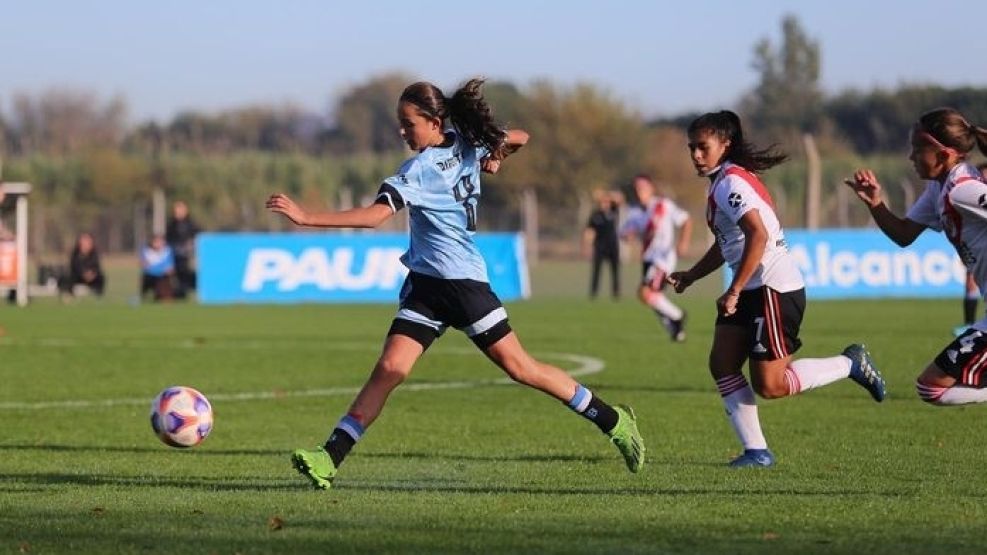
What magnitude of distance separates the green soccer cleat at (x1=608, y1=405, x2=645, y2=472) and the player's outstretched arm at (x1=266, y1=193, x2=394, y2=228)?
1.76m

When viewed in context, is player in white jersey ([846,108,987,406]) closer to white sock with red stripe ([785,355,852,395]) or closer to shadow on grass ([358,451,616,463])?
white sock with red stripe ([785,355,852,395])

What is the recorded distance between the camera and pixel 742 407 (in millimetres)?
9500

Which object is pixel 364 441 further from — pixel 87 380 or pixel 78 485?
pixel 87 380

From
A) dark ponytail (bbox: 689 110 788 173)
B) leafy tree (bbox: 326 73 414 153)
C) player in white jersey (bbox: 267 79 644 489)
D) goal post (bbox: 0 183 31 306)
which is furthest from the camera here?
leafy tree (bbox: 326 73 414 153)

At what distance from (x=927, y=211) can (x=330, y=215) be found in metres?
3.00

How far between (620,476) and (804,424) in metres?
3.21

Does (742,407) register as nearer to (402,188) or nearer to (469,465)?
(469,465)

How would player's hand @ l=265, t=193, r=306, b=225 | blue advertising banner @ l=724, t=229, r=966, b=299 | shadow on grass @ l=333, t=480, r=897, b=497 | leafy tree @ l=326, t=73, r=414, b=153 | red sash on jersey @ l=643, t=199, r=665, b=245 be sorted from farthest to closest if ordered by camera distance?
1. leafy tree @ l=326, t=73, r=414, b=153
2. blue advertising banner @ l=724, t=229, r=966, b=299
3. red sash on jersey @ l=643, t=199, r=665, b=245
4. shadow on grass @ l=333, t=480, r=897, b=497
5. player's hand @ l=265, t=193, r=306, b=225

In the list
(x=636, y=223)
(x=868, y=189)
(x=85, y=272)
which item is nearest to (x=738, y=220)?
(x=868, y=189)

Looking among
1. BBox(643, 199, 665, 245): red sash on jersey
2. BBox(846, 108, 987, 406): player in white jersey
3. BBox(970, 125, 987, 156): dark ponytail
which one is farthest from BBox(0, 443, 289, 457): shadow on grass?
BBox(643, 199, 665, 245): red sash on jersey

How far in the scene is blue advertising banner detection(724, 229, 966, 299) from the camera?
33.1 m

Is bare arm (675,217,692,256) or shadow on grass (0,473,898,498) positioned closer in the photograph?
shadow on grass (0,473,898,498)

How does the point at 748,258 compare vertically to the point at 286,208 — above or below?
below

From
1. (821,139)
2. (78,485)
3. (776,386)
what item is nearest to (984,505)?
(776,386)
